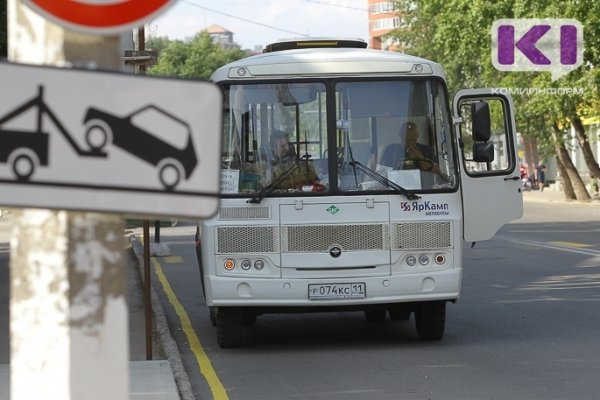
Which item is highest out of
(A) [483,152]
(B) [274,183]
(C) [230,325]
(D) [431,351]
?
(A) [483,152]

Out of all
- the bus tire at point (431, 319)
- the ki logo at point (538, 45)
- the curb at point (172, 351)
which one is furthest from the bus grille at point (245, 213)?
the ki logo at point (538, 45)

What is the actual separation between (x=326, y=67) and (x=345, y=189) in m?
1.25

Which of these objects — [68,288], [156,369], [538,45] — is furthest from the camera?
[538,45]

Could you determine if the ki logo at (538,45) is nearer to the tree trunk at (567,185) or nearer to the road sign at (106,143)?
the tree trunk at (567,185)

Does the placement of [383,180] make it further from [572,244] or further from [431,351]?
[572,244]

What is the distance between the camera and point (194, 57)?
136125 mm

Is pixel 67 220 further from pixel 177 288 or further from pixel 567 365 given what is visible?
pixel 177 288

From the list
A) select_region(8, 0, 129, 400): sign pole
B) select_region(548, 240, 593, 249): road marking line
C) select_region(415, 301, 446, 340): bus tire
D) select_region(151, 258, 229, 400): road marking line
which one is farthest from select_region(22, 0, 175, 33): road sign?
select_region(548, 240, 593, 249): road marking line

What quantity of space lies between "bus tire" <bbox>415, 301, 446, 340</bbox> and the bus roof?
2.33 meters

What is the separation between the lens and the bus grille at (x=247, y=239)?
1312 cm

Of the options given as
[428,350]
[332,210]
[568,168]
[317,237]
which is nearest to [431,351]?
[428,350]

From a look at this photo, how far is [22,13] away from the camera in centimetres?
334

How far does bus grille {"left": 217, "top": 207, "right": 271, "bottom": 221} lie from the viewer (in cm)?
1314

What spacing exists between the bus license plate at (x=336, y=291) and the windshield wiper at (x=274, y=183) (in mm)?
997
